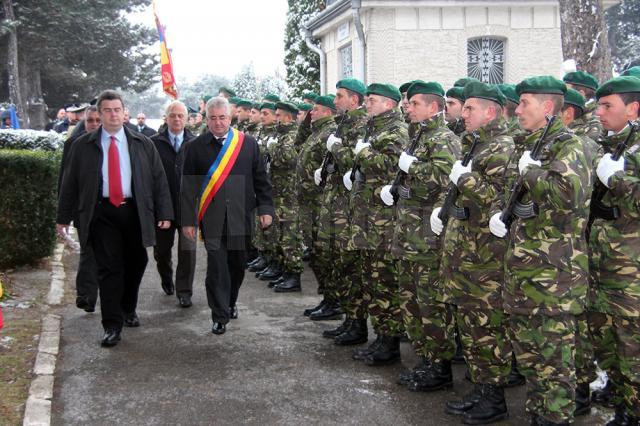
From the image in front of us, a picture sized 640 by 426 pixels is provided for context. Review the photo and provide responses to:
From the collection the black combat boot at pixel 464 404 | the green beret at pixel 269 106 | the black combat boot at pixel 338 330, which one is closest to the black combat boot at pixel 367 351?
the black combat boot at pixel 338 330

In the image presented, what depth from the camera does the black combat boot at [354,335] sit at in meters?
6.14

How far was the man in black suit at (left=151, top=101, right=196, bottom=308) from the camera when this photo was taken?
24.6ft

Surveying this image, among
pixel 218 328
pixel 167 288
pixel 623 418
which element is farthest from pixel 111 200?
pixel 623 418

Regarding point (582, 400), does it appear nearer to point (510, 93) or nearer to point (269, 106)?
point (510, 93)

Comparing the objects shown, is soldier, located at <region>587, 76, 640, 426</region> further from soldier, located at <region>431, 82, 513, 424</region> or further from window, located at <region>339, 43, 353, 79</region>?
window, located at <region>339, 43, 353, 79</region>

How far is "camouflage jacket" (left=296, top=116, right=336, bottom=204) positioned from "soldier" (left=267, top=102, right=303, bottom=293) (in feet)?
1.68

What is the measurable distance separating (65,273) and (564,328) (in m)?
6.86

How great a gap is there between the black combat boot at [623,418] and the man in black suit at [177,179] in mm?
4540

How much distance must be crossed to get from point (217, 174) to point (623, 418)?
3870 mm

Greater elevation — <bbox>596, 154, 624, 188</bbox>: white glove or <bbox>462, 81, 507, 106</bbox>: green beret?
<bbox>462, 81, 507, 106</bbox>: green beret

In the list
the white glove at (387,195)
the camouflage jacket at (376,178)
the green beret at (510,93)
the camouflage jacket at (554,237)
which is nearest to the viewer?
the camouflage jacket at (554,237)

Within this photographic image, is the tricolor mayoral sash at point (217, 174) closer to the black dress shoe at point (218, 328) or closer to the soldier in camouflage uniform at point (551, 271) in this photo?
the black dress shoe at point (218, 328)

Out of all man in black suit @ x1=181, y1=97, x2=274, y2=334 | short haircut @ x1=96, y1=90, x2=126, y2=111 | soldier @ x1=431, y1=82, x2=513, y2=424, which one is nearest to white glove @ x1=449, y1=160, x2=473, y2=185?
soldier @ x1=431, y1=82, x2=513, y2=424

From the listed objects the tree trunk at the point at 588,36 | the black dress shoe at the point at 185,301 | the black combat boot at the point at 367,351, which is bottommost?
the black combat boot at the point at 367,351
